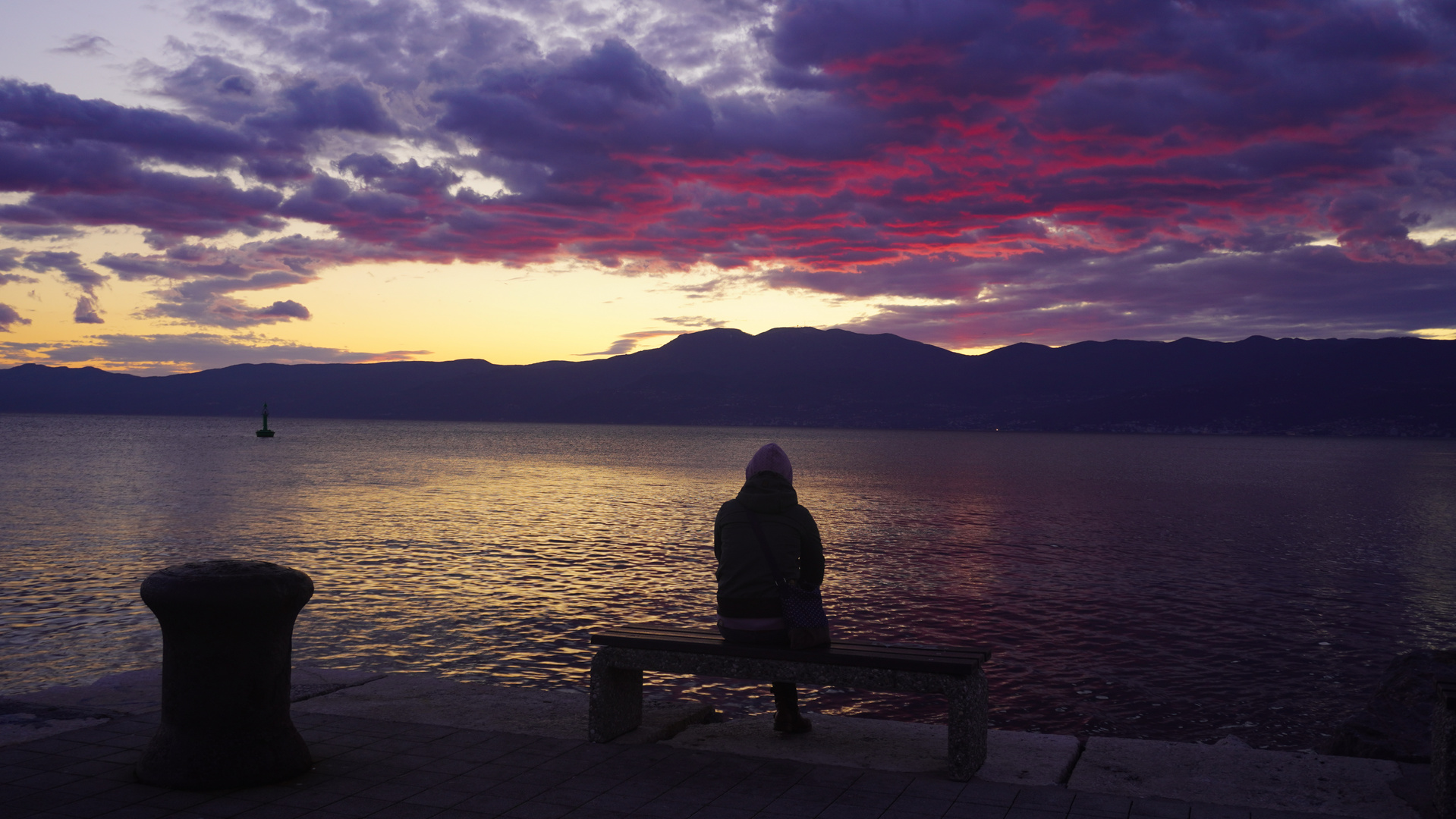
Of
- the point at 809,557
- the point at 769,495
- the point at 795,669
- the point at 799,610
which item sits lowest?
the point at 795,669

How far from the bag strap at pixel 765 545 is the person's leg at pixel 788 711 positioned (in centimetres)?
91

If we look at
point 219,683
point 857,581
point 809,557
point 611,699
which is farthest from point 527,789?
point 857,581

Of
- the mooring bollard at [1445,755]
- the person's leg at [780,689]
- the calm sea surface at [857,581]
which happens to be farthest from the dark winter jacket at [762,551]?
the calm sea surface at [857,581]

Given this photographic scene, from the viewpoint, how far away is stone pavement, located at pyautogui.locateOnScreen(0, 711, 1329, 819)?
5.41 meters

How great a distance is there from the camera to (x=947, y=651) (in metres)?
6.75

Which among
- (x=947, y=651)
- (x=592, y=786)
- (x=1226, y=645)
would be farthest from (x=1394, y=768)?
(x=1226, y=645)

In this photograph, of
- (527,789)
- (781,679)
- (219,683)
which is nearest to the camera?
(527,789)

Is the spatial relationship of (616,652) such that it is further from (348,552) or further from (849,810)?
(348,552)

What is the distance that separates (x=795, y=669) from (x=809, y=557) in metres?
0.82

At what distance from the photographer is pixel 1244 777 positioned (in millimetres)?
6398

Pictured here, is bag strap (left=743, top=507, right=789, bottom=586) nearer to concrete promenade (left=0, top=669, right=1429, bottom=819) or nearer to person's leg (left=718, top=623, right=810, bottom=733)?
person's leg (left=718, top=623, right=810, bottom=733)

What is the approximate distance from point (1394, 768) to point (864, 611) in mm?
12925

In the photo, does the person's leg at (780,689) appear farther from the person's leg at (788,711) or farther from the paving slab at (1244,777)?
the paving slab at (1244,777)

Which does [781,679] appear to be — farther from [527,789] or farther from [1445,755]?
[1445,755]
